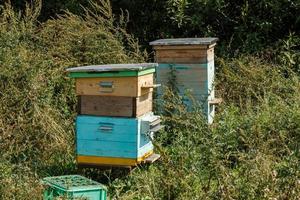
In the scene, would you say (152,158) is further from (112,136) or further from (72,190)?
(72,190)

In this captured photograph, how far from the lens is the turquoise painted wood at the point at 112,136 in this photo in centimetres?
538

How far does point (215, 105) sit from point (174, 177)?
2487 millimetres

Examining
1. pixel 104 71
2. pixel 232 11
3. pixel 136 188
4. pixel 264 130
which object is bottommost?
pixel 136 188

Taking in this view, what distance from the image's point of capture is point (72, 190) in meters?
4.33

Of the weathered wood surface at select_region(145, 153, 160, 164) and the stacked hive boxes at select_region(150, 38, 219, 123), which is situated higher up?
the stacked hive boxes at select_region(150, 38, 219, 123)

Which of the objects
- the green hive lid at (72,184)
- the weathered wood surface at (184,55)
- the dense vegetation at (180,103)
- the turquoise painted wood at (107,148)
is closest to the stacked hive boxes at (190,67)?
the weathered wood surface at (184,55)

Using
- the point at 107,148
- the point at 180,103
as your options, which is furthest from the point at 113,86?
the point at 180,103

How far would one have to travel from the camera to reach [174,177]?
15.7ft

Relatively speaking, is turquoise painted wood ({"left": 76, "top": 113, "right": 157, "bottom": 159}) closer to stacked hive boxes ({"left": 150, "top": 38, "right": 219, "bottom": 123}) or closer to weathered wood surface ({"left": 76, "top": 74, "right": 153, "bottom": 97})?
weathered wood surface ({"left": 76, "top": 74, "right": 153, "bottom": 97})

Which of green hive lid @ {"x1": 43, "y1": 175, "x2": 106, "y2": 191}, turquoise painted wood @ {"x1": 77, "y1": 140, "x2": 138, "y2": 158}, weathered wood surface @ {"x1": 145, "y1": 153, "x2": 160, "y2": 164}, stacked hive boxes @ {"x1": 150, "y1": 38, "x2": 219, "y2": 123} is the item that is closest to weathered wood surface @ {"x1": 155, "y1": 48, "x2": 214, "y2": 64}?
stacked hive boxes @ {"x1": 150, "y1": 38, "x2": 219, "y2": 123}

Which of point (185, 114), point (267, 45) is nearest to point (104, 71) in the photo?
point (185, 114)

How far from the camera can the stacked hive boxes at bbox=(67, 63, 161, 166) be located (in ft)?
17.7

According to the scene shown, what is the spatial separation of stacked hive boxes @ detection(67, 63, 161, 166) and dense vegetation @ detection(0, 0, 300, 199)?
25 cm

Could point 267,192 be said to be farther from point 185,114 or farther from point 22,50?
point 22,50
